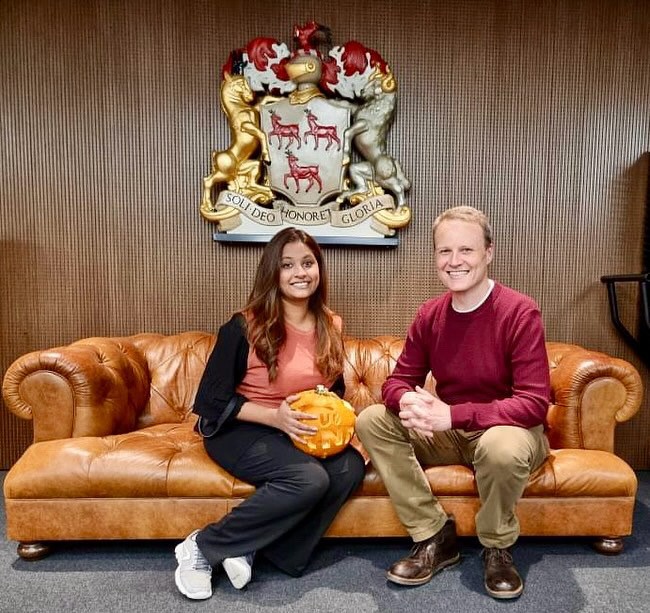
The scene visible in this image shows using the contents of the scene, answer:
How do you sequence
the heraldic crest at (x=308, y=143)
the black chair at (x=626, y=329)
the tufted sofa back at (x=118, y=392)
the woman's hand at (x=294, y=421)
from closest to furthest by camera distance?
the woman's hand at (x=294, y=421) → the tufted sofa back at (x=118, y=392) → the heraldic crest at (x=308, y=143) → the black chair at (x=626, y=329)

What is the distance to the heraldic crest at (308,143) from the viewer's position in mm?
2613

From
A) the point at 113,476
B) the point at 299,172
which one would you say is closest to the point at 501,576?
the point at 113,476

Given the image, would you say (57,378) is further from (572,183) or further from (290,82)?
(572,183)

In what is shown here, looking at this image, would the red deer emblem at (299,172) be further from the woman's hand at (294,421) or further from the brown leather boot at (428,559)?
the brown leather boot at (428,559)

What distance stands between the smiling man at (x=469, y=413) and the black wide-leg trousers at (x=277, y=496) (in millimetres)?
188

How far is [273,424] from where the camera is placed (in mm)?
1807

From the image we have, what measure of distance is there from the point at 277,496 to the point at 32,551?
101cm

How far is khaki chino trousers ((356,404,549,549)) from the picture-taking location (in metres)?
1.61

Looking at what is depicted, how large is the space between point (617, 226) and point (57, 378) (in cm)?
302

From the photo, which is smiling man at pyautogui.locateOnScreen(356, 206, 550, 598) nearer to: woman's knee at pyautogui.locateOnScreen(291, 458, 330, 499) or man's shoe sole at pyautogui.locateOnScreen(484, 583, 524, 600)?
man's shoe sole at pyautogui.locateOnScreen(484, 583, 524, 600)

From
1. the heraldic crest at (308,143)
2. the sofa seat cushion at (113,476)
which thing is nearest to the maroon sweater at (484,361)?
the sofa seat cushion at (113,476)

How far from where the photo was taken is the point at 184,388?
2.47m

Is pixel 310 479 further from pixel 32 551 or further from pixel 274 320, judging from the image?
pixel 32 551

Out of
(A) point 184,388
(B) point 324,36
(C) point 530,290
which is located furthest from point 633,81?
(A) point 184,388
